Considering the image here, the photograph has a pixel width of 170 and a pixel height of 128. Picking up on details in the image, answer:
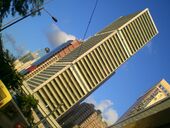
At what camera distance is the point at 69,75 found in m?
114

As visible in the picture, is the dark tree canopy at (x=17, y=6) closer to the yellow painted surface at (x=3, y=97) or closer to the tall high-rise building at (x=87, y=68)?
the yellow painted surface at (x=3, y=97)

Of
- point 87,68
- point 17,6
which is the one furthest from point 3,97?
point 87,68

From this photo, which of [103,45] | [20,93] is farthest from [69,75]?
[20,93]

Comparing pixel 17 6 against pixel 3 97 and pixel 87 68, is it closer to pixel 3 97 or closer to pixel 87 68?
pixel 3 97

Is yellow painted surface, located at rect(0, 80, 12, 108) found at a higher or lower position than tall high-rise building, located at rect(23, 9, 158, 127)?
lower

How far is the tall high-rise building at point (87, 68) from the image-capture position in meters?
108

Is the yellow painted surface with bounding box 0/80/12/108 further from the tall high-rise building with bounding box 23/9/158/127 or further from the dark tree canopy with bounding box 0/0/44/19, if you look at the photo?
the tall high-rise building with bounding box 23/9/158/127

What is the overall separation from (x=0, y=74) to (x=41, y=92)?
66.5 m

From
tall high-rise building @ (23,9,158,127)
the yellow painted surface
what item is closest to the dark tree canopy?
the yellow painted surface

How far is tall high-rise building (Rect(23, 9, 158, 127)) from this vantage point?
107500mm

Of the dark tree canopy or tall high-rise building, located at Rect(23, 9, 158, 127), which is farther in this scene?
tall high-rise building, located at Rect(23, 9, 158, 127)

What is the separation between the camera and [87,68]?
12269 centimetres

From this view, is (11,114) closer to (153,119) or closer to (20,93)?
(153,119)

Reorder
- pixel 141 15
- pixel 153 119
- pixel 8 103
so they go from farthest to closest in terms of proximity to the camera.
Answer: pixel 141 15 → pixel 8 103 → pixel 153 119
